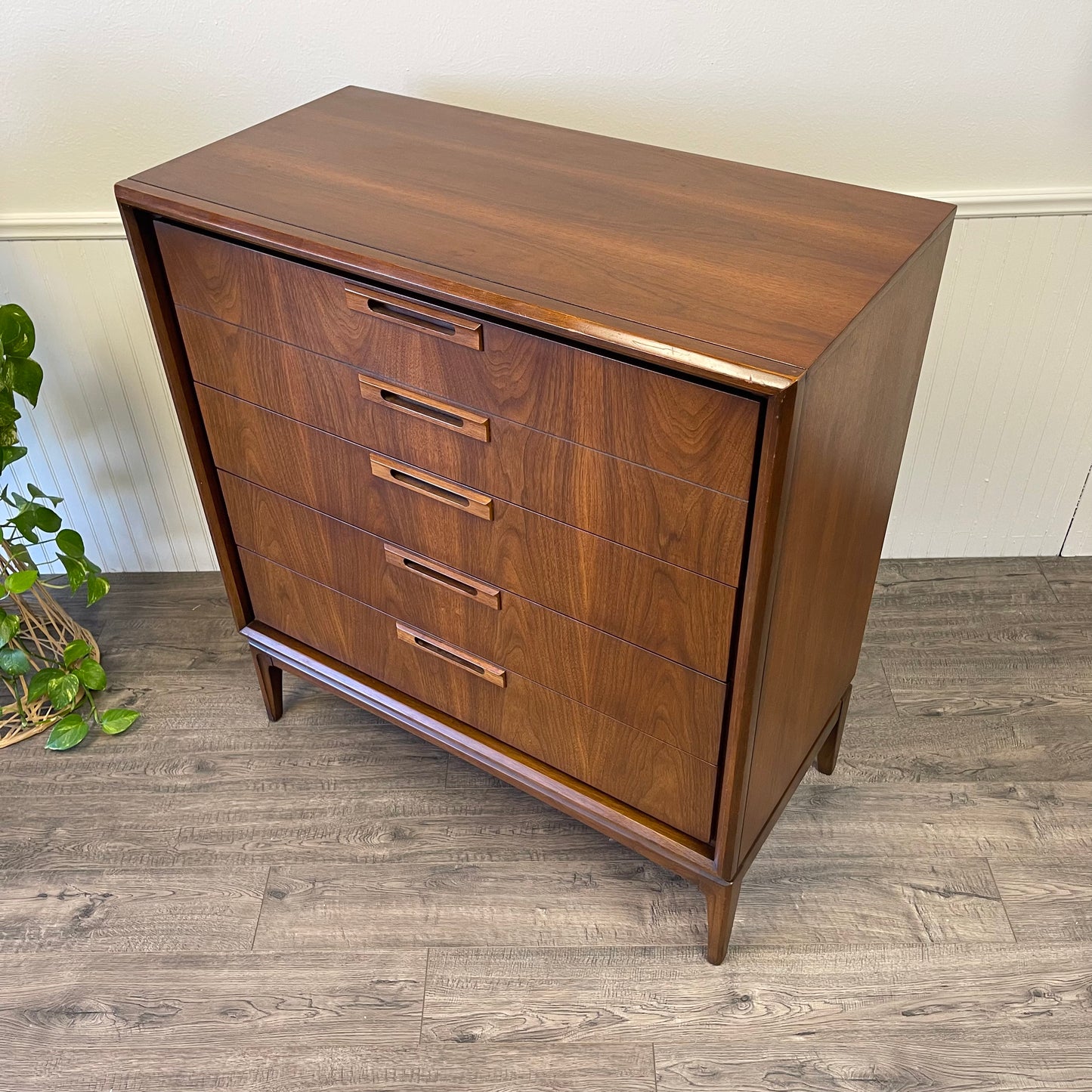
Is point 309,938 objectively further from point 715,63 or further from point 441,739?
point 715,63

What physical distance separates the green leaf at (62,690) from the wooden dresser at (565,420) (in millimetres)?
516

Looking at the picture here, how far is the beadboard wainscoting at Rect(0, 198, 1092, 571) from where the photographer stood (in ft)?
5.72

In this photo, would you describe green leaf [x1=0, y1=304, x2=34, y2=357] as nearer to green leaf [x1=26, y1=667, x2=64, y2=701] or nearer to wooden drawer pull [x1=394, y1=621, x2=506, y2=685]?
green leaf [x1=26, y1=667, x2=64, y2=701]

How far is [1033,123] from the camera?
5.29 feet

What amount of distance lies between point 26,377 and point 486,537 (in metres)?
0.88

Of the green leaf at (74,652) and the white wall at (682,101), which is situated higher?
the white wall at (682,101)

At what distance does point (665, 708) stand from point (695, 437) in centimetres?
40

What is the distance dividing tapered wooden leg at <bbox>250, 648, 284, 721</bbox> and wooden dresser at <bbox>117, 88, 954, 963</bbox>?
0.76 ft

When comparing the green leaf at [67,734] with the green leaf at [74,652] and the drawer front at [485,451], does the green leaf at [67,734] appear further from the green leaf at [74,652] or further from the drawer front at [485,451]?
the drawer front at [485,451]

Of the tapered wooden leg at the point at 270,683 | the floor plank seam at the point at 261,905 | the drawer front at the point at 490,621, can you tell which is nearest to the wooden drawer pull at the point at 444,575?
the drawer front at the point at 490,621

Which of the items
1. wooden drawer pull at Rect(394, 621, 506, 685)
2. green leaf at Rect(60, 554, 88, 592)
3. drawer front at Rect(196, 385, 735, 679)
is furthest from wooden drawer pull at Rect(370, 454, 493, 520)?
green leaf at Rect(60, 554, 88, 592)

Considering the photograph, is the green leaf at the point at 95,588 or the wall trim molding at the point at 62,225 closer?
the wall trim molding at the point at 62,225

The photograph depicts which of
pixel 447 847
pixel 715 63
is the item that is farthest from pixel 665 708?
pixel 715 63

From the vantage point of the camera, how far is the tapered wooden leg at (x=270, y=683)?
1.77 metres
